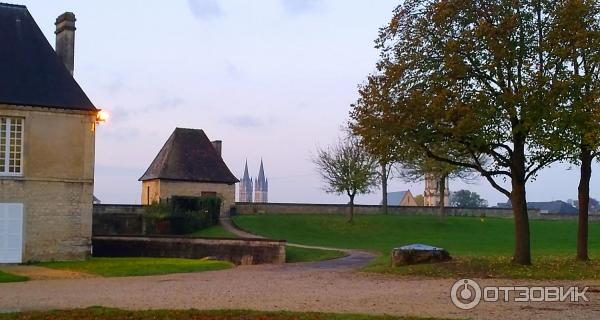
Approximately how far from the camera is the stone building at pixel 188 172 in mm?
45312

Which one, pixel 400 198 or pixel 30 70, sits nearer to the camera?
pixel 30 70

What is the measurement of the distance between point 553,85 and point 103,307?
13.0 meters

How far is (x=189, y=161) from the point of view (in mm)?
46594

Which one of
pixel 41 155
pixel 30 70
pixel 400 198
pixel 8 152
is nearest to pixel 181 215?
pixel 41 155

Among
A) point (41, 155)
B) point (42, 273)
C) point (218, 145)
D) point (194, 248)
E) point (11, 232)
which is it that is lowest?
point (42, 273)

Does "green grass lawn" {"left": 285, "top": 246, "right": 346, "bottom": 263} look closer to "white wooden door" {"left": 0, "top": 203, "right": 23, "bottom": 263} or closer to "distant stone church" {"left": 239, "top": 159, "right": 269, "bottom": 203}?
"white wooden door" {"left": 0, "top": 203, "right": 23, "bottom": 263}

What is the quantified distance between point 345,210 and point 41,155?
93.5 feet

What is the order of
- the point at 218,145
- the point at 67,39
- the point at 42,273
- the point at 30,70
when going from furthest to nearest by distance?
the point at 218,145 → the point at 67,39 → the point at 30,70 → the point at 42,273

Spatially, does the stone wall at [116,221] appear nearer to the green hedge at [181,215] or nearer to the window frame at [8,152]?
the green hedge at [181,215]

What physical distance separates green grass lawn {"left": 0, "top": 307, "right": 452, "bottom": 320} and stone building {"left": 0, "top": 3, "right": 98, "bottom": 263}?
49.0ft

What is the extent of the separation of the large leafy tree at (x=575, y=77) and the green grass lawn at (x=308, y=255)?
10383mm

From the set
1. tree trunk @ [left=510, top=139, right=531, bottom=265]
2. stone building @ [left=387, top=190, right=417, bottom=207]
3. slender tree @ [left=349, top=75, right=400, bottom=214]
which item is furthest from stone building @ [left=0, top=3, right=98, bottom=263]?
stone building @ [left=387, top=190, right=417, bottom=207]

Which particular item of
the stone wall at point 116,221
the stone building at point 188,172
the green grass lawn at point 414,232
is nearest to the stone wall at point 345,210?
the stone building at point 188,172

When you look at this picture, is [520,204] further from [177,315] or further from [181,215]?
[181,215]
